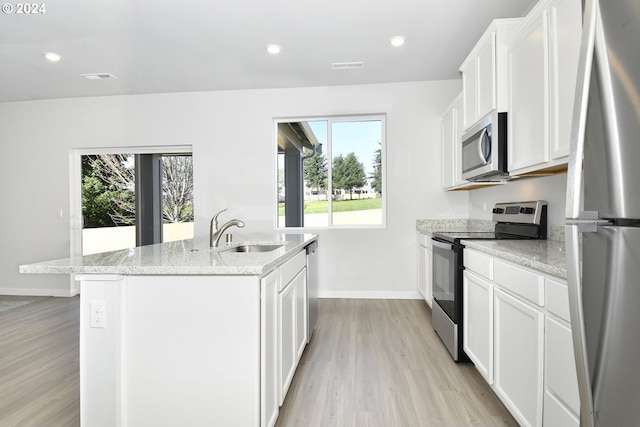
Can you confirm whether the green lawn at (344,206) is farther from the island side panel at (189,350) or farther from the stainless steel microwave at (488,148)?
the island side panel at (189,350)

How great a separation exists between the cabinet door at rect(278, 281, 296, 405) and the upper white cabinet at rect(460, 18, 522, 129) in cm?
183

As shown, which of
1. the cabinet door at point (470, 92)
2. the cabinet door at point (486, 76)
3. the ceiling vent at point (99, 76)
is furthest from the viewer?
the ceiling vent at point (99, 76)

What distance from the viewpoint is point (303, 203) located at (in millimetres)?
4520

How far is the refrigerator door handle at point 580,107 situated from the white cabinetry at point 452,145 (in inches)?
98.5

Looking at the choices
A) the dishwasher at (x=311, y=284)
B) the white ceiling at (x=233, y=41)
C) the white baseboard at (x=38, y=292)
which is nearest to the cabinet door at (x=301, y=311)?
the dishwasher at (x=311, y=284)

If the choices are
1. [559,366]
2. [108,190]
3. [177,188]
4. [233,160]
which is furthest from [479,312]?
[108,190]

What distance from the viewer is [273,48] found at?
3281mm

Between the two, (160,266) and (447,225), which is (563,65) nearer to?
(160,266)

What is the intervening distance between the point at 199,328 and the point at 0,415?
4.82ft

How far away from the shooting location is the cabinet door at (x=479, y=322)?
1.88 metres

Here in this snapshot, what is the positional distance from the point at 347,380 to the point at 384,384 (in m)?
0.23


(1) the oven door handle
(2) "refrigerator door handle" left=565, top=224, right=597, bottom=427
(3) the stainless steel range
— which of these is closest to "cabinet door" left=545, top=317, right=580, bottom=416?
(2) "refrigerator door handle" left=565, top=224, right=597, bottom=427

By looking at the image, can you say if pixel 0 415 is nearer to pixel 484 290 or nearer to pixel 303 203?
pixel 484 290

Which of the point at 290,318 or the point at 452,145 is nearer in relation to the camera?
the point at 290,318
